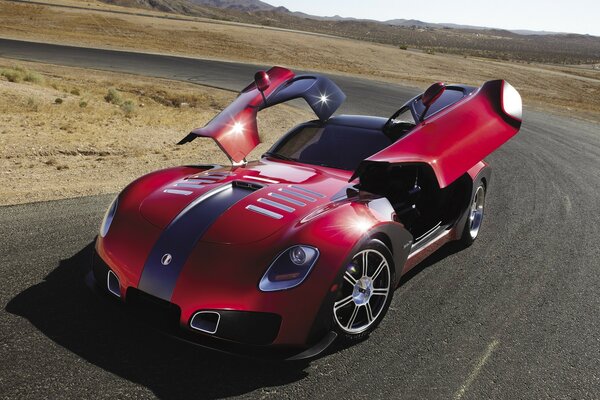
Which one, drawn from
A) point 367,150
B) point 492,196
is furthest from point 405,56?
point 367,150

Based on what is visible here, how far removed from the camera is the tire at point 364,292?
359cm

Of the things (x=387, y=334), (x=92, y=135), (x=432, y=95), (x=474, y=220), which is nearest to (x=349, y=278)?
(x=387, y=334)

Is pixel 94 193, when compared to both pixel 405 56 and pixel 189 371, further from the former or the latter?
pixel 405 56

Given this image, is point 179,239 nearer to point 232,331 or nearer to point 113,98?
point 232,331

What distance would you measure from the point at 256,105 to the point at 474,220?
291cm

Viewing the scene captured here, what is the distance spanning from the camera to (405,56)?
46.0m

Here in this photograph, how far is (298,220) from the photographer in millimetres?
3650

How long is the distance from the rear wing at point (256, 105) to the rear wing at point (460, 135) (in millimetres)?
1185

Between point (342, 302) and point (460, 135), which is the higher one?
point (460, 135)

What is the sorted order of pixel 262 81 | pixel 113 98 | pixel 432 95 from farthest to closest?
1. pixel 113 98
2. pixel 262 81
3. pixel 432 95

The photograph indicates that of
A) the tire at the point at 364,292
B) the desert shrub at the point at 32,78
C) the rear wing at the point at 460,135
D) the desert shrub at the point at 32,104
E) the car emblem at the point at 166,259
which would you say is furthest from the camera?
the desert shrub at the point at 32,78

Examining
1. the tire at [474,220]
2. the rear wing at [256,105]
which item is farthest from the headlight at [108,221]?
the tire at [474,220]

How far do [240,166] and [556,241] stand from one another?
12.8 ft

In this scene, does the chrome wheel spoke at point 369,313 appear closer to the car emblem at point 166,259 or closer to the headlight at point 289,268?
the headlight at point 289,268
